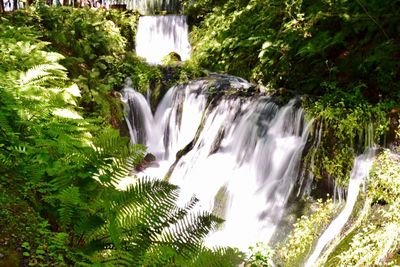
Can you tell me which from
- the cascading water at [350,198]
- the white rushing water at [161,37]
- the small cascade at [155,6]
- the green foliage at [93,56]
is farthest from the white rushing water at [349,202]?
the small cascade at [155,6]

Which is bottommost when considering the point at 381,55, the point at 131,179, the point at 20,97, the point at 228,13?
the point at 131,179

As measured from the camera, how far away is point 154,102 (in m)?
11.9

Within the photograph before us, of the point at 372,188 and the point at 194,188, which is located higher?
the point at 372,188

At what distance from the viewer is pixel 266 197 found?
281 inches

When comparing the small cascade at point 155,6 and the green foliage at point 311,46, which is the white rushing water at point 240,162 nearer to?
the green foliage at point 311,46

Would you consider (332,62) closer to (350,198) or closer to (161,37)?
(350,198)

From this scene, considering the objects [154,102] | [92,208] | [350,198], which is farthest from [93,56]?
[92,208]

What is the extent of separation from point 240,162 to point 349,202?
106 inches

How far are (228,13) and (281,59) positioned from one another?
22.5ft

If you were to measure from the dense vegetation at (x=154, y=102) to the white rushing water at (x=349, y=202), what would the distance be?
5.0 inches

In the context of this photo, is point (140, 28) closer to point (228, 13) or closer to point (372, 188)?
point (228, 13)

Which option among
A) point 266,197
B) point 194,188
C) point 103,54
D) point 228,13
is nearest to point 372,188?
point 266,197

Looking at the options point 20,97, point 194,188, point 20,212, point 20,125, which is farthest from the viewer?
point 194,188

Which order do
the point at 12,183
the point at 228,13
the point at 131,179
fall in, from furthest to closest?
the point at 228,13
the point at 131,179
the point at 12,183
